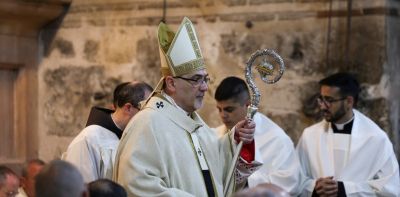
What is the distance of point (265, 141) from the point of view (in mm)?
7410

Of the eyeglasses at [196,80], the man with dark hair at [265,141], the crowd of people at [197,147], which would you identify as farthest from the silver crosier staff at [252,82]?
the man with dark hair at [265,141]

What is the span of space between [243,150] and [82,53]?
3667 mm

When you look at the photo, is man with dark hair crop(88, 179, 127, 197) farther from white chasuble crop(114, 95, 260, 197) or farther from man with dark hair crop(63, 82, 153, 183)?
man with dark hair crop(63, 82, 153, 183)

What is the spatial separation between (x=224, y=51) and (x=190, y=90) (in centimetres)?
281

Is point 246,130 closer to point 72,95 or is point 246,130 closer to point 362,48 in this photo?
point 362,48

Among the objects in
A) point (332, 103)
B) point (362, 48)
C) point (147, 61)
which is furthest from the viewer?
point (147, 61)

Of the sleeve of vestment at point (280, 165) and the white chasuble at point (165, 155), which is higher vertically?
the white chasuble at point (165, 155)

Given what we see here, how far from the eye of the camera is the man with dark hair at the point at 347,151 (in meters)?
7.21

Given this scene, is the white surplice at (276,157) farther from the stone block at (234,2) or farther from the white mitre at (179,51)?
the white mitre at (179,51)

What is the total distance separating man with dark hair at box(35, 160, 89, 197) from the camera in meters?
3.57

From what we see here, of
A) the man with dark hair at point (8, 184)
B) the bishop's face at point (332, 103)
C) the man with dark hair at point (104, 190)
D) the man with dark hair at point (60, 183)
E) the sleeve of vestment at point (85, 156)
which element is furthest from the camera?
the bishop's face at point (332, 103)

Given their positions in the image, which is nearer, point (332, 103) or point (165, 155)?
point (165, 155)

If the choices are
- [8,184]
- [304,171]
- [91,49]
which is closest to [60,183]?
[8,184]

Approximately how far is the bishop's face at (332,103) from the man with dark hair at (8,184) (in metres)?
2.60
